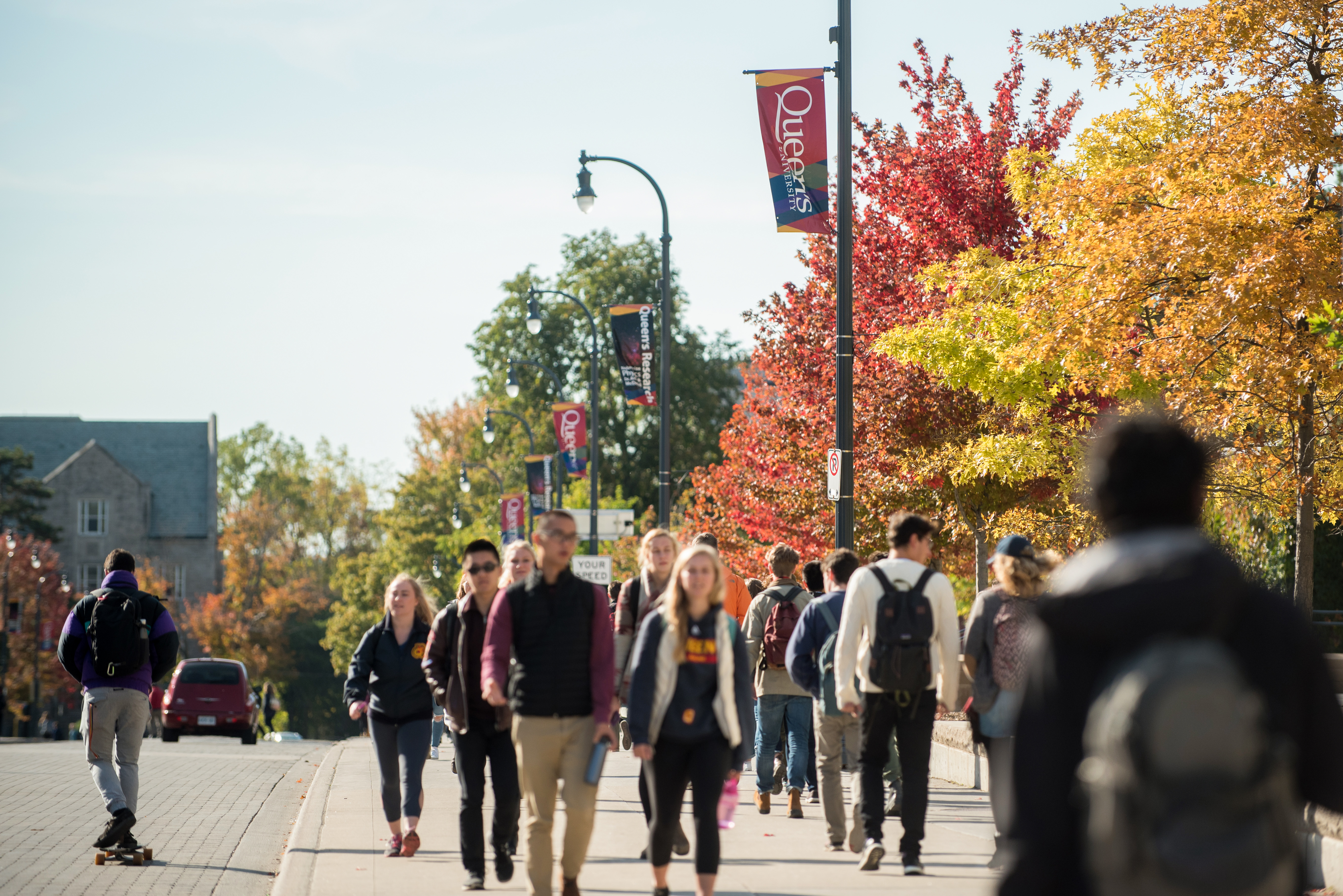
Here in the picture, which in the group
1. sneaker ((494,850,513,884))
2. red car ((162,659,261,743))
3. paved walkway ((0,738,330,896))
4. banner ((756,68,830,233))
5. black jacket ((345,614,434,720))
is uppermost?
banner ((756,68,830,233))

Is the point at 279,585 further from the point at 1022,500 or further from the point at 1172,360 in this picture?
the point at 1172,360

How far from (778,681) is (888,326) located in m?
12.6

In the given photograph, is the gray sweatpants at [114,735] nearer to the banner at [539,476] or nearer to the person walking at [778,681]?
the person walking at [778,681]

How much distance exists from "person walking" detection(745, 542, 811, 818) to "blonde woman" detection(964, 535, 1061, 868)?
106 inches

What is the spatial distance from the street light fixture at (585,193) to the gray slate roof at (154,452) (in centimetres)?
6403

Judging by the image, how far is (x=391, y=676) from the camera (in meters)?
9.10

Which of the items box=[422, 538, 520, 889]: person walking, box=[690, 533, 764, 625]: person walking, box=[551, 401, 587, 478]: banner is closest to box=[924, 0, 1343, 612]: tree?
box=[690, 533, 764, 625]: person walking

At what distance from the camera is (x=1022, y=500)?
2122 cm

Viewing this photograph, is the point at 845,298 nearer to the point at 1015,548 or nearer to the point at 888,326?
the point at 1015,548

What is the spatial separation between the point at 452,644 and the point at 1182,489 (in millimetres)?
5998

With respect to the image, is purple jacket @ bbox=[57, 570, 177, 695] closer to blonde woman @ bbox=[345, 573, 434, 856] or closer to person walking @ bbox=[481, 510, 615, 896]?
blonde woman @ bbox=[345, 573, 434, 856]

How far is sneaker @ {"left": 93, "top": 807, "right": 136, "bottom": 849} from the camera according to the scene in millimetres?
9336

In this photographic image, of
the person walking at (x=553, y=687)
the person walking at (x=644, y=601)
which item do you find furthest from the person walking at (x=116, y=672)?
the person walking at (x=553, y=687)

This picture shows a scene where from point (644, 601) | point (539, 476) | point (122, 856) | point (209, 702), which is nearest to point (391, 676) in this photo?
point (644, 601)
